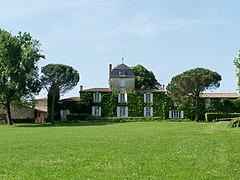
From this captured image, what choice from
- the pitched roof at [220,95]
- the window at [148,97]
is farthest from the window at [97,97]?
the pitched roof at [220,95]

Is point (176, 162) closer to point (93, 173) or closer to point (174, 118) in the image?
point (93, 173)

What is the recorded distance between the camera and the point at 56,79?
7306cm

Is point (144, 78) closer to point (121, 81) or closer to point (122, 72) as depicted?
point (122, 72)

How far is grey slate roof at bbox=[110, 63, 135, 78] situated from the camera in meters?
77.1

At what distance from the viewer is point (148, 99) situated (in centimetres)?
7450

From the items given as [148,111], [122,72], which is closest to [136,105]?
[148,111]

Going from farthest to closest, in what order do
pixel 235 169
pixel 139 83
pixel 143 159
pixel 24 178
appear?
pixel 139 83 → pixel 143 159 → pixel 235 169 → pixel 24 178

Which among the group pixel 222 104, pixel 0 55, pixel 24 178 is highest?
pixel 0 55

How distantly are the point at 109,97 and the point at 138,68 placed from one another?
17850 millimetres

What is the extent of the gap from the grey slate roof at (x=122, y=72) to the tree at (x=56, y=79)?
719cm

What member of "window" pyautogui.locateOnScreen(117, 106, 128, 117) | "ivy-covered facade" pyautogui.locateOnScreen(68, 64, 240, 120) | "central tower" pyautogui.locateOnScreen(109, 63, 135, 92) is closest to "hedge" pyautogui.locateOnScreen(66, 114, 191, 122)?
"ivy-covered facade" pyautogui.locateOnScreen(68, 64, 240, 120)

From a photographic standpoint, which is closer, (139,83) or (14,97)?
(14,97)

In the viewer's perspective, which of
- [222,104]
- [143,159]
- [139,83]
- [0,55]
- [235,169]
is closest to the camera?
[235,169]

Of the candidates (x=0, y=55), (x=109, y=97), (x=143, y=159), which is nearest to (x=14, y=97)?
(x=0, y=55)
